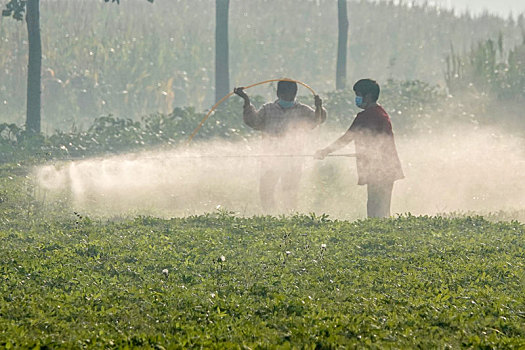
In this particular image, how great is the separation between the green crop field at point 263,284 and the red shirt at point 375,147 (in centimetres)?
115

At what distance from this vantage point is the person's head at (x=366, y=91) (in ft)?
42.7

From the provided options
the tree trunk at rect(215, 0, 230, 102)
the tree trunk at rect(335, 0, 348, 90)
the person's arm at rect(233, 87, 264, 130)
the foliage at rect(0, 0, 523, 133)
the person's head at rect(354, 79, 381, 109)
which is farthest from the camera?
the foliage at rect(0, 0, 523, 133)

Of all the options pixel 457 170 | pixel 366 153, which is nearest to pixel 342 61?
pixel 457 170

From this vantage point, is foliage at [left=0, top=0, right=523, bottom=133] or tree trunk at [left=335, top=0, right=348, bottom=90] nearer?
tree trunk at [left=335, top=0, right=348, bottom=90]

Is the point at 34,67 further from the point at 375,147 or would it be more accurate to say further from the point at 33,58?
the point at 375,147

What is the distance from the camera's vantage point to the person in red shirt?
13055 millimetres

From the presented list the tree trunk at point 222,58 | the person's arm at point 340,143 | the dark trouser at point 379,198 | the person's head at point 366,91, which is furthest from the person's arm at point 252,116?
the tree trunk at point 222,58

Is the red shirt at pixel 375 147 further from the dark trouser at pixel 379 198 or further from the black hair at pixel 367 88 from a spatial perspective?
the black hair at pixel 367 88

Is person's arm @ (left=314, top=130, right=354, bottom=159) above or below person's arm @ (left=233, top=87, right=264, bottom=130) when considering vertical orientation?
below

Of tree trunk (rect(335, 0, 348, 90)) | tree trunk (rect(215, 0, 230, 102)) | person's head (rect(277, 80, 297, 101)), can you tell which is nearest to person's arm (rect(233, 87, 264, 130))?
person's head (rect(277, 80, 297, 101))

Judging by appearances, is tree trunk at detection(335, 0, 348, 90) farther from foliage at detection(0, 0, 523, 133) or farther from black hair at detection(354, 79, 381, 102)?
black hair at detection(354, 79, 381, 102)

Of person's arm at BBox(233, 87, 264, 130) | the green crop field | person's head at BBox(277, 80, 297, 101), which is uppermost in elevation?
person's head at BBox(277, 80, 297, 101)

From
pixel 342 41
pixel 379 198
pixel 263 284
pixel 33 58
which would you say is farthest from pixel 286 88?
pixel 342 41

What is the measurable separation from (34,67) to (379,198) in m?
11.2
